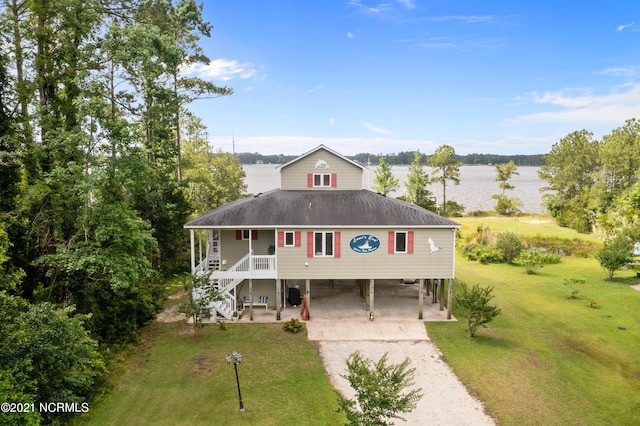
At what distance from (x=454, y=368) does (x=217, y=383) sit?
889cm

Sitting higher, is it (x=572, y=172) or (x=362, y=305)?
(x=572, y=172)

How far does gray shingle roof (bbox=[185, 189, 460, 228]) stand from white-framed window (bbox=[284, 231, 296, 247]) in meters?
0.55

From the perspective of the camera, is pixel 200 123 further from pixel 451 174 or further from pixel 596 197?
pixel 596 197

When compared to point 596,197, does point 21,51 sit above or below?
above

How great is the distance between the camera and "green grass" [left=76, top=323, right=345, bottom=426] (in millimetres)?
11484

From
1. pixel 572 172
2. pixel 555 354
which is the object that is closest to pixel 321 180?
pixel 555 354

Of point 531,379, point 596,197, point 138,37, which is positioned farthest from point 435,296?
point 596,197

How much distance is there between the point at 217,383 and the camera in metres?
13.4

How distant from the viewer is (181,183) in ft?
79.2

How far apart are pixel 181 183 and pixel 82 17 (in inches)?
441

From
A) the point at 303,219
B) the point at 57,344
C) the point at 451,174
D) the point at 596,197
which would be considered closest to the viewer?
the point at 57,344

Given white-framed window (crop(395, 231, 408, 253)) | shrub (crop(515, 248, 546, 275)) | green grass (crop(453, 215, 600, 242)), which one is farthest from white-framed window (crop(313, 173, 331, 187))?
green grass (crop(453, 215, 600, 242))

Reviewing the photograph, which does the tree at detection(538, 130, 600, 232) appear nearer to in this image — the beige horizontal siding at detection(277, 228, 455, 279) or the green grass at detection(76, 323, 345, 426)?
the beige horizontal siding at detection(277, 228, 455, 279)

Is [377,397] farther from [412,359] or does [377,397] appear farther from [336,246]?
[336,246]
